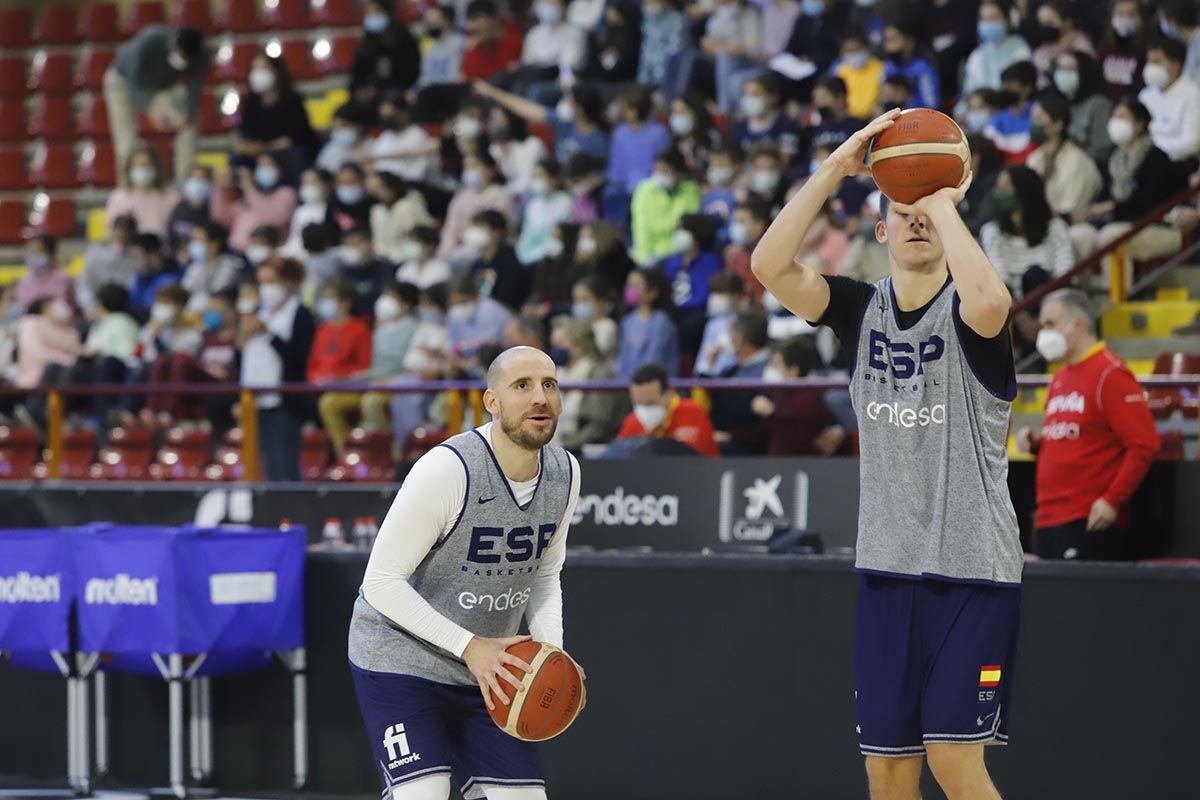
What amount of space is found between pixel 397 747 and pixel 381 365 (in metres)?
8.78

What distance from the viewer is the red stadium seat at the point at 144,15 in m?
22.8

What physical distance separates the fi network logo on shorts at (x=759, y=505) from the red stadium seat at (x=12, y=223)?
1393 centimetres

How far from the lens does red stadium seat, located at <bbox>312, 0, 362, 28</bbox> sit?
70.2 ft

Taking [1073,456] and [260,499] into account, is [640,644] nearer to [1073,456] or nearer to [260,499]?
[1073,456]

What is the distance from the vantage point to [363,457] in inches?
525

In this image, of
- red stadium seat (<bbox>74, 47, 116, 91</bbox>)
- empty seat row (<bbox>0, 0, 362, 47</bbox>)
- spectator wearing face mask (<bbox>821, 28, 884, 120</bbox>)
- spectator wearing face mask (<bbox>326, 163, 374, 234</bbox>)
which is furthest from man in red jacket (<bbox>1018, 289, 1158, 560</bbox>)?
red stadium seat (<bbox>74, 47, 116, 91</bbox>)

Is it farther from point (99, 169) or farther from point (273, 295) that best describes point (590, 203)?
point (99, 169)

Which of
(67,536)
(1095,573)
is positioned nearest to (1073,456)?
(1095,573)

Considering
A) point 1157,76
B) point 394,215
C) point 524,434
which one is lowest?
point 524,434

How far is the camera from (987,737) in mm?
5340

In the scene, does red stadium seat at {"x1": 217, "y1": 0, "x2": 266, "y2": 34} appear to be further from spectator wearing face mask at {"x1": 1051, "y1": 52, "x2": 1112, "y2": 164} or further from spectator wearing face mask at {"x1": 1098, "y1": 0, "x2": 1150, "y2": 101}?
spectator wearing face mask at {"x1": 1051, "y1": 52, "x2": 1112, "y2": 164}

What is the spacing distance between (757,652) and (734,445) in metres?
3.01

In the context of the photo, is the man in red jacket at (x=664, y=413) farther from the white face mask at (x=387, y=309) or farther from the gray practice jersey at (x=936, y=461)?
the gray practice jersey at (x=936, y=461)

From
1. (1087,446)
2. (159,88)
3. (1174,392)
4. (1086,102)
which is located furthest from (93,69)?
(1087,446)
